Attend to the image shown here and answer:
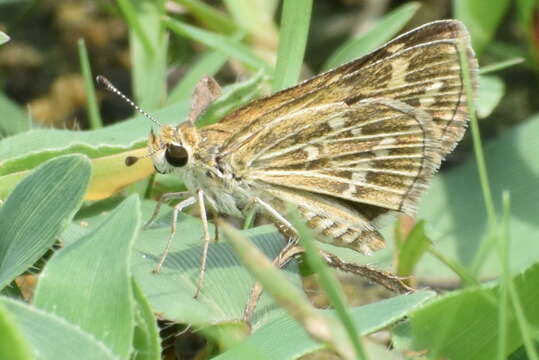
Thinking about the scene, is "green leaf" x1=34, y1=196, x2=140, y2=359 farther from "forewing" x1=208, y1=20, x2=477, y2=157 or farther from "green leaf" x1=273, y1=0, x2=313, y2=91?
"green leaf" x1=273, y1=0, x2=313, y2=91

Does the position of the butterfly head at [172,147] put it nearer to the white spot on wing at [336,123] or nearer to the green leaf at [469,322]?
the white spot on wing at [336,123]

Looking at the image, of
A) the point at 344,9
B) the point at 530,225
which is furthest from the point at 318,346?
the point at 344,9

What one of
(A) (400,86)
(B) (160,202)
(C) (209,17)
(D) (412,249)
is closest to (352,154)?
(A) (400,86)

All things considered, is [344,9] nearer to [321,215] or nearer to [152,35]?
[152,35]

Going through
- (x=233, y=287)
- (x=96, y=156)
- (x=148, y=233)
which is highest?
(x=96, y=156)

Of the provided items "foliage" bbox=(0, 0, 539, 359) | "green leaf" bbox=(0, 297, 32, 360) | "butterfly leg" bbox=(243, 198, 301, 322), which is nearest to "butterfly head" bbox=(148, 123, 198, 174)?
"foliage" bbox=(0, 0, 539, 359)

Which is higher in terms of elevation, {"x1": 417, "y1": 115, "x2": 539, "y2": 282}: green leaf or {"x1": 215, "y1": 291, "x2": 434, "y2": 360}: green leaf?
{"x1": 417, "y1": 115, "x2": 539, "y2": 282}: green leaf

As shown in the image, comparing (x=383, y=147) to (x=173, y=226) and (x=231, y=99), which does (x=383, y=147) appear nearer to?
(x=231, y=99)
